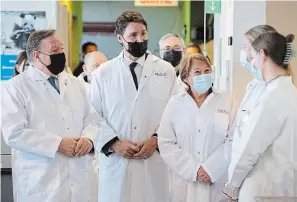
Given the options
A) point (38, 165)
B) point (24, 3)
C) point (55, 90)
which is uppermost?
point (24, 3)

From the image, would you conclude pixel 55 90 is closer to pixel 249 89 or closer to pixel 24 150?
pixel 24 150

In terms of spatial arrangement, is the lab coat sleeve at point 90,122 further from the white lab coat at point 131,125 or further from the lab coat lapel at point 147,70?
the lab coat lapel at point 147,70

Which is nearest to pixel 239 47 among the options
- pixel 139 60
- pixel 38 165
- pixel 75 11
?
pixel 139 60

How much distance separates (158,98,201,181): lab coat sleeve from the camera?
291cm

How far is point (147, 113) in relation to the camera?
3.18 meters

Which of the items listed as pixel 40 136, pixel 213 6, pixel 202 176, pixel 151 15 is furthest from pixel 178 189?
pixel 151 15

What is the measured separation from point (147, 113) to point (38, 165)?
798 millimetres

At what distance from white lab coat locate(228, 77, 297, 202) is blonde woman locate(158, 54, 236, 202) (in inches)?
20.5

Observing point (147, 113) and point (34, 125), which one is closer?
point (34, 125)

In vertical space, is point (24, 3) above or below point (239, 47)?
above

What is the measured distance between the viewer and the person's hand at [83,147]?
9.39ft

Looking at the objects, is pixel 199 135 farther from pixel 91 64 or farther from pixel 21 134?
pixel 91 64

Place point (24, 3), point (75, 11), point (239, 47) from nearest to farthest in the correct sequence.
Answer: point (239, 47) → point (24, 3) → point (75, 11)

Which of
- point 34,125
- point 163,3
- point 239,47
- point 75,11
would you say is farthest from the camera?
point 75,11
